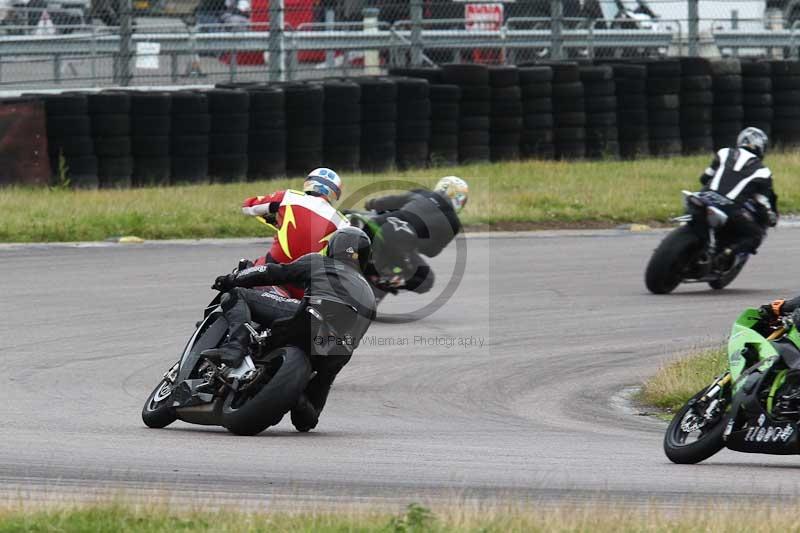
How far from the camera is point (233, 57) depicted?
67.1 ft

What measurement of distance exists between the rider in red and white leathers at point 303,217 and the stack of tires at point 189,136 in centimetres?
895

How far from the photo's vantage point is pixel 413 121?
19.1 m

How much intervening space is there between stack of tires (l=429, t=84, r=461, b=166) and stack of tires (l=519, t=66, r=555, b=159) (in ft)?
3.46

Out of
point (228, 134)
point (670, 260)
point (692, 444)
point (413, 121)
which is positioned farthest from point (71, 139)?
point (692, 444)

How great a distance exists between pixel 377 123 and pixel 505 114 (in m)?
2.11

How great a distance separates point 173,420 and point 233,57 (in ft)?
43.6

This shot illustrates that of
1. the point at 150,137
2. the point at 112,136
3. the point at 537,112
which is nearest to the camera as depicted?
the point at 112,136

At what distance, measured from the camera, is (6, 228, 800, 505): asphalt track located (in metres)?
6.34

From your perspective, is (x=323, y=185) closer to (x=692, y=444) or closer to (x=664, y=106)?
(x=692, y=444)

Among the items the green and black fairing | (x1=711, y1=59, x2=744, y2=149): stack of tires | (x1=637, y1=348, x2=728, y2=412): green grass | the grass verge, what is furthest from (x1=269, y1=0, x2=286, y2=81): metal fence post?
the grass verge

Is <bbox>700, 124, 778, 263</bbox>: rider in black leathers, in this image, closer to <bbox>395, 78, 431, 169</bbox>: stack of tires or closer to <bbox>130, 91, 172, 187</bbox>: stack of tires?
<bbox>395, 78, 431, 169</bbox>: stack of tires

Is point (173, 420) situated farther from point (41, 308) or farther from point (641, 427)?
point (41, 308)

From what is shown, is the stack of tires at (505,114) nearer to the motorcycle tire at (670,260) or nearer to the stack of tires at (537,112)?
the stack of tires at (537,112)

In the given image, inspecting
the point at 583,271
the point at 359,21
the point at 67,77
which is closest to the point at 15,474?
the point at 583,271
